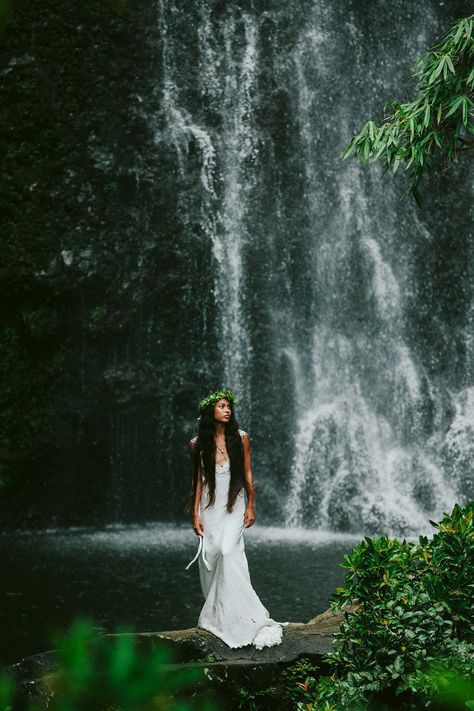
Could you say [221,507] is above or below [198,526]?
above

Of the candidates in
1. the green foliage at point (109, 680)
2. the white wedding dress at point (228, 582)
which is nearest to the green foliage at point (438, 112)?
the white wedding dress at point (228, 582)

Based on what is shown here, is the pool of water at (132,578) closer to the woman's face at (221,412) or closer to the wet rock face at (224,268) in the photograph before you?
the wet rock face at (224,268)

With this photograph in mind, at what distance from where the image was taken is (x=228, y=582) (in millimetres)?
5484

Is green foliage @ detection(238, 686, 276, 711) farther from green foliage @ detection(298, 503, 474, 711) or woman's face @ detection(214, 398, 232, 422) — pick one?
woman's face @ detection(214, 398, 232, 422)

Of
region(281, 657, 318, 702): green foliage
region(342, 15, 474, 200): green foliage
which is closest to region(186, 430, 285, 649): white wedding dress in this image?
region(281, 657, 318, 702): green foliage

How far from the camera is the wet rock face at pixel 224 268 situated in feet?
50.0

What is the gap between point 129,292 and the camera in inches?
617

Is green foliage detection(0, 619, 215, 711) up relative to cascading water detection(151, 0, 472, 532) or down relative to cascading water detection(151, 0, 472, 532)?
down

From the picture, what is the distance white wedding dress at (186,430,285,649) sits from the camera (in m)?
5.32

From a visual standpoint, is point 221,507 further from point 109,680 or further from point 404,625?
point 109,680

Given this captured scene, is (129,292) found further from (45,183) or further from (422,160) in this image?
(422,160)

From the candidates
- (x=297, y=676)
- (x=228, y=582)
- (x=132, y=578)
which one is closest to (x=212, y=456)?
(x=228, y=582)

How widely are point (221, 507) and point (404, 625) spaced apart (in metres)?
1.81

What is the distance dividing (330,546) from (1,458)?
624 centimetres
